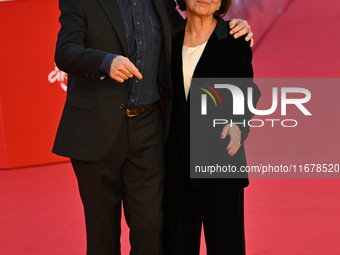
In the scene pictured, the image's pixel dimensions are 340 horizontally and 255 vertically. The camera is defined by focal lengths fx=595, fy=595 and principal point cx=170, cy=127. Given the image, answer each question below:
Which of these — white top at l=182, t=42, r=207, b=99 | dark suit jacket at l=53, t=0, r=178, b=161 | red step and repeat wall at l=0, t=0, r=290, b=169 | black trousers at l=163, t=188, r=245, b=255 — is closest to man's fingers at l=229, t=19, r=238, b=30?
white top at l=182, t=42, r=207, b=99

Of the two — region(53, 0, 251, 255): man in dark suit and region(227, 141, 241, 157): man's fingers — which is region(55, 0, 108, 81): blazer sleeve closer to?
region(53, 0, 251, 255): man in dark suit

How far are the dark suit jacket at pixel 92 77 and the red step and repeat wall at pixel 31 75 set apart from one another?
10.2ft

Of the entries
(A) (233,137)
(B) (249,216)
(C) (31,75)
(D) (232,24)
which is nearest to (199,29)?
(D) (232,24)

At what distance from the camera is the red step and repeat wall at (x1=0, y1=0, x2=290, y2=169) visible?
5.16 metres

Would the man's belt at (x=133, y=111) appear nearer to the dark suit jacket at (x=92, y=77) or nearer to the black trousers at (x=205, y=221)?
the dark suit jacket at (x=92, y=77)

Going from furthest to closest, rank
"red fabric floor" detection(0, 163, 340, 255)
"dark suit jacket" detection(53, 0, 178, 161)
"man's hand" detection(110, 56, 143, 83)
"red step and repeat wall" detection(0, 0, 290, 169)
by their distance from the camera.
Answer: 1. "red step and repeat wall" detection(0, 0, 290, 169)
2. "red fabric floor" detection(0, 163, 340, 255)
3. "dark suit jacket" detection(53, 0, 178, 161)
4. "man's hand" detection(110, 56, 143, 83)

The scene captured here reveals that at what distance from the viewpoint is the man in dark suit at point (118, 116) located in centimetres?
213

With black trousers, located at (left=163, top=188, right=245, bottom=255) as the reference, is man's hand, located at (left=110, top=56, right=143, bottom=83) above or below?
above

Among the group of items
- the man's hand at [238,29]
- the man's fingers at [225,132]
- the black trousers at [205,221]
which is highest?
the man's hand at [238,29]

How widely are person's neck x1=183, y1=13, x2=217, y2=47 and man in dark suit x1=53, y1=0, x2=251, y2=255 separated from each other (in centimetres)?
9

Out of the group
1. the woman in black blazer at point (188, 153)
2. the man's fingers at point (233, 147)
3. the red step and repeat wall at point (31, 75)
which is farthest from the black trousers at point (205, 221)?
the red step and repeat wall at point (31, 75)

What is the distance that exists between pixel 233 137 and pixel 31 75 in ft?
11.3

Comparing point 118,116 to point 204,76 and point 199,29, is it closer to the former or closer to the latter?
point 204,76

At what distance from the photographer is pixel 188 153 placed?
2.28 m
